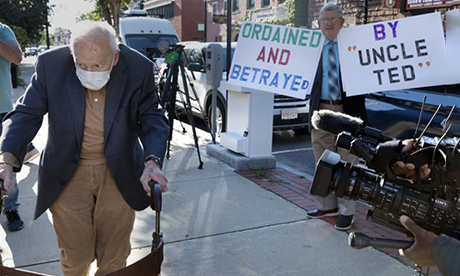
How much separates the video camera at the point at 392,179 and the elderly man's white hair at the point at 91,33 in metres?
1.10

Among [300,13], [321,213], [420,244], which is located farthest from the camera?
[300,13]

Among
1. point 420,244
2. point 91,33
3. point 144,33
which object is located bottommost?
point 420,244

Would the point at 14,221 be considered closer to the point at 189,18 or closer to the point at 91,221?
the point at 91,221

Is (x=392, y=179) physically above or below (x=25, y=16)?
below

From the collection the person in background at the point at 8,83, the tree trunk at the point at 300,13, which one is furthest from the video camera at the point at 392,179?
the tree trunk at the point at 300,13

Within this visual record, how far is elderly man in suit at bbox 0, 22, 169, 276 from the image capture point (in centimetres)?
231

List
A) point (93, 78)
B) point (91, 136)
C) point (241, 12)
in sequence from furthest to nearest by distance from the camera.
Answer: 1. point (241, 12)
2. point (91, 136)
3. point (93, 78)

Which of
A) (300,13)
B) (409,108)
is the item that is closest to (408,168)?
(409,108)

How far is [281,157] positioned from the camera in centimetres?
723

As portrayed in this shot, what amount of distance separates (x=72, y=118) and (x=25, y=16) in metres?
26.7

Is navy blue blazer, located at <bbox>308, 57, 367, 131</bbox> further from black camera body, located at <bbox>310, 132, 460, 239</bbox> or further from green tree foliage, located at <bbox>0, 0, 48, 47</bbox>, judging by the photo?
green tree foliage, located at <bbox>0, 0, 48, 47</bbox>

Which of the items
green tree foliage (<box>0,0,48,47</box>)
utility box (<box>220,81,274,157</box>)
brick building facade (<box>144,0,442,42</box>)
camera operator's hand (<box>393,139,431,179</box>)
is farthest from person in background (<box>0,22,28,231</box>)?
green tree foliage (<box>0,0,48,47</box>)

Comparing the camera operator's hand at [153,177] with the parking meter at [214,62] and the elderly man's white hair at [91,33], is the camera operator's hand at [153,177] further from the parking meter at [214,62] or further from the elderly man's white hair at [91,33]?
the parking meter at [214,62]

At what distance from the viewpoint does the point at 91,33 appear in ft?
7.32
